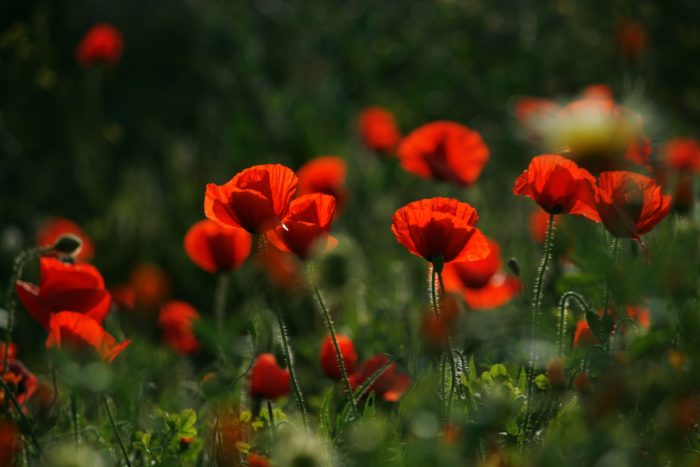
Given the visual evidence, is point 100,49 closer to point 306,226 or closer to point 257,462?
point 306,226

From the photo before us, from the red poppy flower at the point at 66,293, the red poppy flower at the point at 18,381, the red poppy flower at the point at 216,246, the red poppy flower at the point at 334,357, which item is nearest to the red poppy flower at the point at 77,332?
the red poppy flower at the point at 66,293

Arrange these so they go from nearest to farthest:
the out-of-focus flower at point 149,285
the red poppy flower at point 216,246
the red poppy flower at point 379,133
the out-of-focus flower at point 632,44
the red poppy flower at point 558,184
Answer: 1. the red poppy flower at point 558,184
2. the red poppy flower at point 216,246
3. the out-of-focus flower at point 149,285
4. the out-of-focus flower at point 632,44
5. the red poppy flower at point 379,133

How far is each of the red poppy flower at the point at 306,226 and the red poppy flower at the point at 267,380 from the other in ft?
1.12

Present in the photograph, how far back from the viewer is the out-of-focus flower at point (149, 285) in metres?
2.90

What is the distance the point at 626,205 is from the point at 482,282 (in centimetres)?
86

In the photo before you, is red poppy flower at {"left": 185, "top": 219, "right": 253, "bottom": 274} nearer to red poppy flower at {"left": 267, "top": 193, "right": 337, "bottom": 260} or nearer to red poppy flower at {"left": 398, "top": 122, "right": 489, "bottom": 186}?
red poppy flower at {"left": 398, "top": 122, "right": 489, "bottom": 186}

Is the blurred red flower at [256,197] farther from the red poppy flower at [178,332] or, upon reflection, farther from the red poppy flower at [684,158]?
the red poppy flower at [684,158]

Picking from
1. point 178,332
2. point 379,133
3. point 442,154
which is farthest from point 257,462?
point 379,133

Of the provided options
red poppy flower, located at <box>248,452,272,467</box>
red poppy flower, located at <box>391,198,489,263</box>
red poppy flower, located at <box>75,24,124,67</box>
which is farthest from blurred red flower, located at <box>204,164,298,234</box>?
red poppy flower, located at <box>75,24,124,67</box>

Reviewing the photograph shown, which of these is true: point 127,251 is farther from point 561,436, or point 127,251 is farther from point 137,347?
point 561,436

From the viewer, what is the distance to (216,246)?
2.30m

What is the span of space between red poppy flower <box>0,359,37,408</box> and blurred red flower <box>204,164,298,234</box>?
57cm

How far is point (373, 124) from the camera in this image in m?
3.77

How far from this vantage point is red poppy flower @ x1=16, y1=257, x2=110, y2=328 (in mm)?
1801
